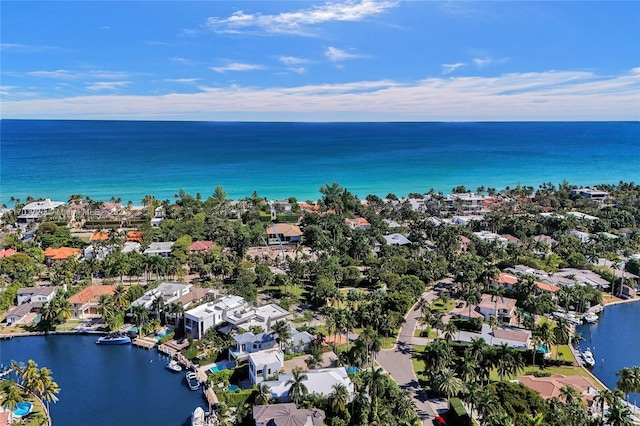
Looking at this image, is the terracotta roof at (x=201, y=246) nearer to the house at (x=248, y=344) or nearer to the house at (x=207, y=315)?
the house at (x=207, y=315)

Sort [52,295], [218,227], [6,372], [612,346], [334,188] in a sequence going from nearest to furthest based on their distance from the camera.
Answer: [6,372] < [612,346] < [52,295] < [218,227] < [334,188]

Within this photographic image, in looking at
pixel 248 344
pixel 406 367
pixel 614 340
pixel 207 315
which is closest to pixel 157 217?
pixel 207 315

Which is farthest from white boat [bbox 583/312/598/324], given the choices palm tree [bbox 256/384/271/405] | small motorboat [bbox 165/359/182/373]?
small motorboat [bbox 165/359/182/373]

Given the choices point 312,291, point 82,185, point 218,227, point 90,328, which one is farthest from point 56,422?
point 82,185

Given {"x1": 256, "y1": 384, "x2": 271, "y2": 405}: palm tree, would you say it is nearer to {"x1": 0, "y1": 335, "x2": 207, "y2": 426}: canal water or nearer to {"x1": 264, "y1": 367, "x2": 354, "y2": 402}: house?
{"x1": 264, "y1": 367, "x2": 354, "y2": 402}: house

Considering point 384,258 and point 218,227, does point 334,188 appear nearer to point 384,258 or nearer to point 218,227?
point 218,227

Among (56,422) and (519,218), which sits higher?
(519,218)

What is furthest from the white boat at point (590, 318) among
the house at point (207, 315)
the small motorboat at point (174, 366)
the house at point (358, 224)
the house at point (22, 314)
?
the house at point (22, 314)

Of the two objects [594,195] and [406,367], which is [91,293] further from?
[594,195]
